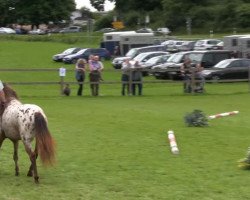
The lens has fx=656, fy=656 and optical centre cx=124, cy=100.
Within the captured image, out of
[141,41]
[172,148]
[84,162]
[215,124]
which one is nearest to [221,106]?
[215,124]

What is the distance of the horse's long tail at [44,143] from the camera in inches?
358

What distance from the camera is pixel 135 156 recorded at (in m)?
11.6

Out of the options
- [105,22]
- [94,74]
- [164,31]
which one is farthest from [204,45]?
[105,22]

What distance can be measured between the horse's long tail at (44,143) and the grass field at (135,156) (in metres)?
0.40

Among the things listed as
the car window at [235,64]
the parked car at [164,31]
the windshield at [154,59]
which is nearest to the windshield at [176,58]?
the windshield at [154,59]

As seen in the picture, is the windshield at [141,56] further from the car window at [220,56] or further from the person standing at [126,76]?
the person standing at [126,76]

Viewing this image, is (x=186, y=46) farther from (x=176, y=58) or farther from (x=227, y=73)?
(x=227, y=73)

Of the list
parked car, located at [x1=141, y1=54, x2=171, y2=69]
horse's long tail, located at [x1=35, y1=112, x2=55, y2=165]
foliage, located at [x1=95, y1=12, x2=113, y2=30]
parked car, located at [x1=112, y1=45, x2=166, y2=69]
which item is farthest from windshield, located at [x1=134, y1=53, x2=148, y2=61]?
foliage, located at [x1=95, y1=12, x2=113, y2=30]

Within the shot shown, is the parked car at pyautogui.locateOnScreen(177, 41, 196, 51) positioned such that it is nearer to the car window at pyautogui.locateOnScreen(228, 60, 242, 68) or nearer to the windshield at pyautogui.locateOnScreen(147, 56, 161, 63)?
the windshield at pyautogui.locateOnScreen(147, 56, 161, 63)

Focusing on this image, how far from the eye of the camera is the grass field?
347 inches

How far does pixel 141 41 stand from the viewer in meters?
59.3

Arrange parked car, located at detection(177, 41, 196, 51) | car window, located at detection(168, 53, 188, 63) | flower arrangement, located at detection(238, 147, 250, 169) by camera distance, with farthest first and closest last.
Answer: parked car, located at detection(177, 41, 196, 51) → car window, located at detection(168, 53, 188, 63) → flower arrangement, located at detection(238, 147, 250, 169)

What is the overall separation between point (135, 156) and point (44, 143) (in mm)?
2835

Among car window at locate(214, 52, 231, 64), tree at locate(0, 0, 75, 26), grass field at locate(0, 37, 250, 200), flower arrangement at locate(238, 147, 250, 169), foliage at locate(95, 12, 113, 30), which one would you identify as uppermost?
tree at locate(0, 0, 75, 26)
